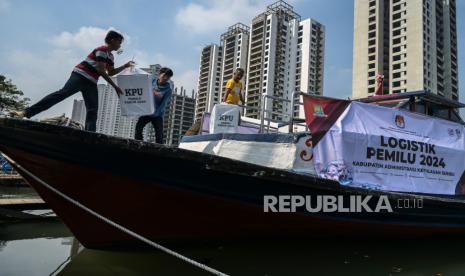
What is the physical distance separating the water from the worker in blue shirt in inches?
62.4

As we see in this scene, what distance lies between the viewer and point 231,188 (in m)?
3.86

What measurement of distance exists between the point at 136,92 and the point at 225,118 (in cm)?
202

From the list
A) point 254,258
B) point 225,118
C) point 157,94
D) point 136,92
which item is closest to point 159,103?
point 157,94

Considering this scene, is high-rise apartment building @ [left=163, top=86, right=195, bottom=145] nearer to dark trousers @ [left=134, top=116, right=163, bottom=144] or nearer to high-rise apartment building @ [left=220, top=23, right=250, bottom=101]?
dark trousers @ [left=134, top=116, right=163, bottom=144]

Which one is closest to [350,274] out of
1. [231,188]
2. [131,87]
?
[231,188]

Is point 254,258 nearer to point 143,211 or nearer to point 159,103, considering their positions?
point 143,211

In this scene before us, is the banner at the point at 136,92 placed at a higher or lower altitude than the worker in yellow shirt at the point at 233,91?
lower

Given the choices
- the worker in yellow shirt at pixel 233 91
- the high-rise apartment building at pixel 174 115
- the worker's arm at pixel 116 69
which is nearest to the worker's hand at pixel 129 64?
the worker's arm at pixel 116 69

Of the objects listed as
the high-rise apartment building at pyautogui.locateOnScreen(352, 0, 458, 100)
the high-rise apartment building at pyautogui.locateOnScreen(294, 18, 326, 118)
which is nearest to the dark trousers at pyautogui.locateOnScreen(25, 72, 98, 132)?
the high-rise apartment building at pyautogui.locateOnScreen(352, 0, 458, 100)

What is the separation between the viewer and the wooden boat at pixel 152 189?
134 inches

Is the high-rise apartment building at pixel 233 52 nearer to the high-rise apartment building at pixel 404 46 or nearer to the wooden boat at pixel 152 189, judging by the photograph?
the high-rise apartment building at pixel 404 46

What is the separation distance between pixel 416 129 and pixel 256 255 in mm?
2965

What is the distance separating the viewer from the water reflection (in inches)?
154

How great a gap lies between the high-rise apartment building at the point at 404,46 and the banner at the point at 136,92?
72194mm
